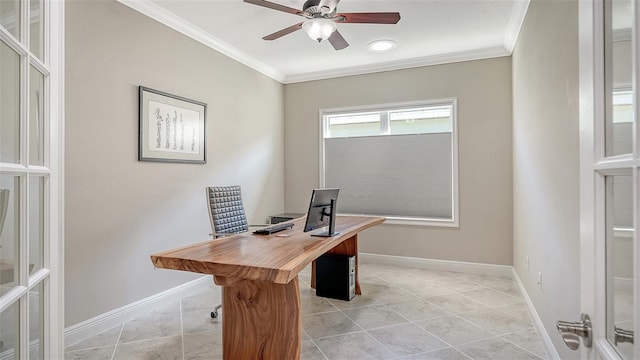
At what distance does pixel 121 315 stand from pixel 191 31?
2648mm

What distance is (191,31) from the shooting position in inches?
127

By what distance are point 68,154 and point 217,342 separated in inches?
66.2

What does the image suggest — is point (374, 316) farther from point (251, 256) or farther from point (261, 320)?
point (251, 256)

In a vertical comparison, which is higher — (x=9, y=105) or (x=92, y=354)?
(x=9, y=105)

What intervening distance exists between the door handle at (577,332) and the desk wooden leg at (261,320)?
4.15 feet

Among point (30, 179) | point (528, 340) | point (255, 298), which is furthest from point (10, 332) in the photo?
point (528, 340)

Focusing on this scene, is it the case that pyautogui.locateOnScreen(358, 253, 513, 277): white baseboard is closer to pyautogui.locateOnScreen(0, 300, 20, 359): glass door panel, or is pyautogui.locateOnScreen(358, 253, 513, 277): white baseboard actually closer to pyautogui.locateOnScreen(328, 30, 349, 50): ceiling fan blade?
Result: pyautogui.locateOnScreen(328, 30, 349, 50): ceiling fan blade

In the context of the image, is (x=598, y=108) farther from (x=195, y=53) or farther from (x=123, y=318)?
(x=195, y=53)

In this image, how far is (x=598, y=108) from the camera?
2.24 feet

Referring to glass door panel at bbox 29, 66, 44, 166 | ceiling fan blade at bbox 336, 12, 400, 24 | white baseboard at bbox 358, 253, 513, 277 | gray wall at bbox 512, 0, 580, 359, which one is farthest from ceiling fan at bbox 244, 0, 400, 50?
white baseboard at bbox 358, 253, 513, 277

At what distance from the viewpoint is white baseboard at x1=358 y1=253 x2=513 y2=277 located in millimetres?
3862

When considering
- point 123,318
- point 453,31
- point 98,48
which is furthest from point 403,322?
point 98,48

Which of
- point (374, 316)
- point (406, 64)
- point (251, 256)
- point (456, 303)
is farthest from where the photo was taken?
point (406, 64)

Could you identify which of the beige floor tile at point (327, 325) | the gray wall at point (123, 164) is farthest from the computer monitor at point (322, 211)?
the gray wall at point (123, 164)
